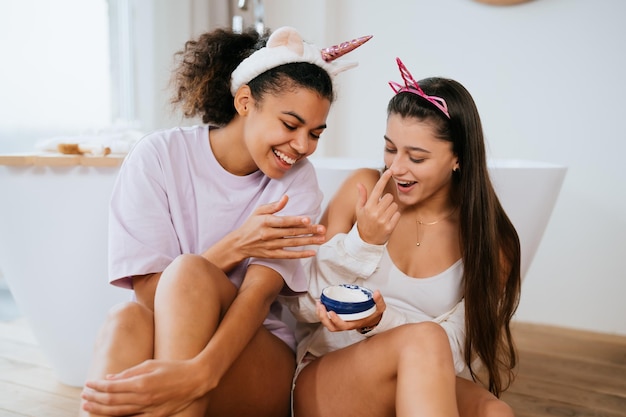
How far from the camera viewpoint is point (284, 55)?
4.33ft

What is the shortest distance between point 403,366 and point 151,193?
2.11 ft

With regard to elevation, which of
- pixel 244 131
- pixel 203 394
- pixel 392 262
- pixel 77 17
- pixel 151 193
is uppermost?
pixel 77 17

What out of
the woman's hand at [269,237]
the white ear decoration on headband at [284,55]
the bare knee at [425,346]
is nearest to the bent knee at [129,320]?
the woman's hand at [269,237]

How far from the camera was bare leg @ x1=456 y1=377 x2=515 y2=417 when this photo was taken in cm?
117

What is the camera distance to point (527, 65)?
8.63 feet

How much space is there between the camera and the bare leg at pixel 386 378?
1.03 metres

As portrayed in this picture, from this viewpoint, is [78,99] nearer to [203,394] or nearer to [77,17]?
[77,17]

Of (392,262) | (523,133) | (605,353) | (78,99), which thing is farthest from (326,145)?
(392,262)

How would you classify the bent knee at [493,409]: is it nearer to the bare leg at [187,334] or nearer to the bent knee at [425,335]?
the bent knee at [425,335]

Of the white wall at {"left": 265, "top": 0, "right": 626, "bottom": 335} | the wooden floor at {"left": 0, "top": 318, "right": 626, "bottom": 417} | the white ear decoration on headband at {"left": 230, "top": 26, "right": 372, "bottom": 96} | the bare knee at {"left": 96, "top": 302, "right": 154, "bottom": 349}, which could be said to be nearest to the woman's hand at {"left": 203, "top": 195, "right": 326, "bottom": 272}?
the bare knee at {"left": 96, "top": 302, "right": 154, "bottom": 349}

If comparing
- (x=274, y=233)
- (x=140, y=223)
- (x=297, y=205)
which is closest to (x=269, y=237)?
(x=274, y=233)

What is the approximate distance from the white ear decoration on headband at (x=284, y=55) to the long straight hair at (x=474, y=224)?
19cm

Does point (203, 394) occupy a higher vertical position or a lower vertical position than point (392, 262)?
lower

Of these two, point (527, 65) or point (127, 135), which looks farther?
point (527, 65)
